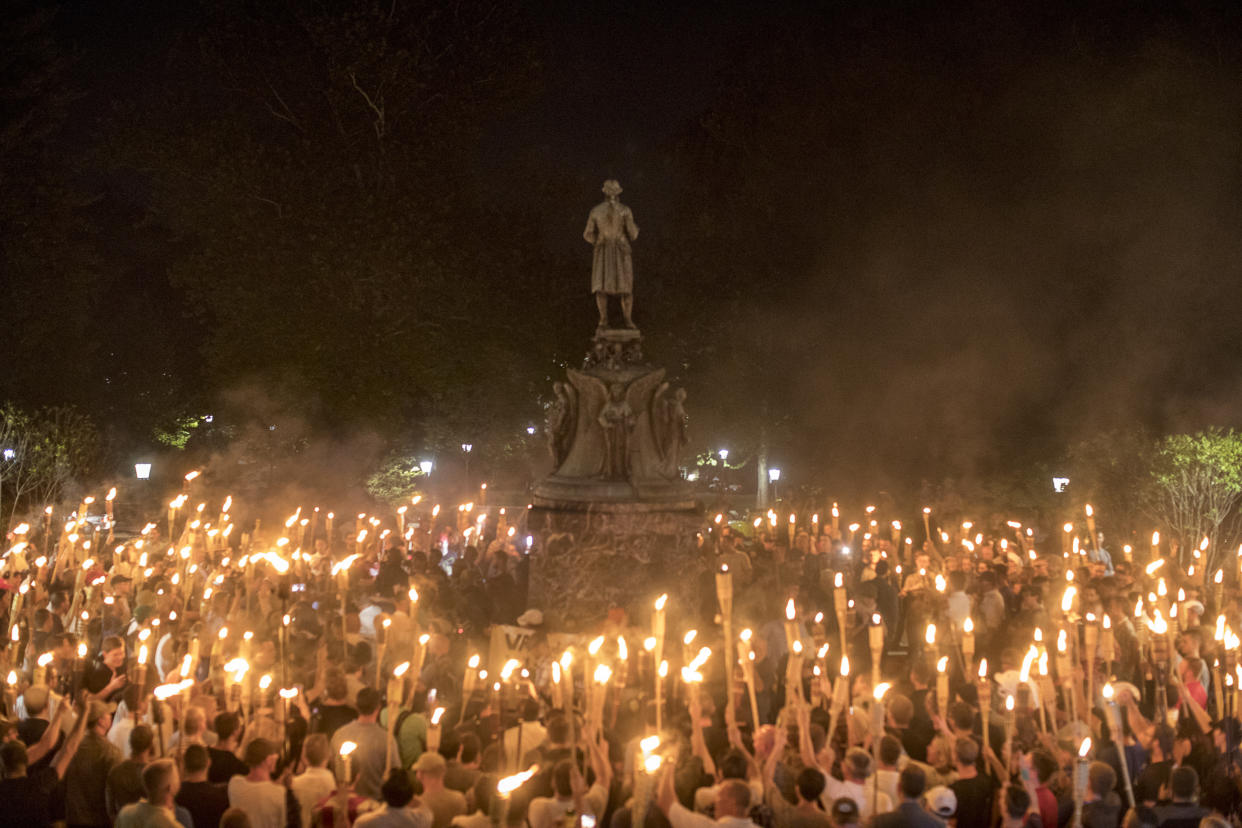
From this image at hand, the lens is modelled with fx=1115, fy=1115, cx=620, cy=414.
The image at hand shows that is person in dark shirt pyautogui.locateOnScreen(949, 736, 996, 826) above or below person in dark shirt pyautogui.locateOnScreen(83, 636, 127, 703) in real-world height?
below

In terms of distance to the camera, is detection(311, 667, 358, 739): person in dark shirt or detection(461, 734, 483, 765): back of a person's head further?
detection(311, 667, 358, 739): person in dark shirt

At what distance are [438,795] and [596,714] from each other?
3.64 ft

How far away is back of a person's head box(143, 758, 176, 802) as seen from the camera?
5.76m

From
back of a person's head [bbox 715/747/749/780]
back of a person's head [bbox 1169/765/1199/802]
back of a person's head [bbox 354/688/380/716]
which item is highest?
back of a person's head [bbox 354/688/380/716]

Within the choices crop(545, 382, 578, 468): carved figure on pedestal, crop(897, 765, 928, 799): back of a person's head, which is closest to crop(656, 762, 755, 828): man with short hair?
crop(897, 765, 928, 799): back of a person's head

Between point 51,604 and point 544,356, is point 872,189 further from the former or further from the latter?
point 51,604

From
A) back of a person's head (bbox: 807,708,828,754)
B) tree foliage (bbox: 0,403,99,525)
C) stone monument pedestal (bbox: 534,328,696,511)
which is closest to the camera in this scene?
back of a person's head (bbox: 807,708,828,754)

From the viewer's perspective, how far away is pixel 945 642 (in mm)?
11391

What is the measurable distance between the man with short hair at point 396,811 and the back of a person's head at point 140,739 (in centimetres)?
164

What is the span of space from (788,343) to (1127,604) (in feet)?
56.5

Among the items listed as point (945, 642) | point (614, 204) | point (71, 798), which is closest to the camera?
point (71, 798)

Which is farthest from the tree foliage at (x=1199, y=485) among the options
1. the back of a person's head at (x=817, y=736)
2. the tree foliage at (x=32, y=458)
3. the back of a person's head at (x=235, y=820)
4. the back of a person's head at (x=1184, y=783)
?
the tree foliage at (x=32, y=458)

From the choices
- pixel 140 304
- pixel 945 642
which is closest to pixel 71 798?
pixel 945 642

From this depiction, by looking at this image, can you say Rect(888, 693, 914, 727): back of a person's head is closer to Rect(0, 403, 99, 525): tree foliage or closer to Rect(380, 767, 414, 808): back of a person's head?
Rect(380, 767, 414, 808): back of a person's head
